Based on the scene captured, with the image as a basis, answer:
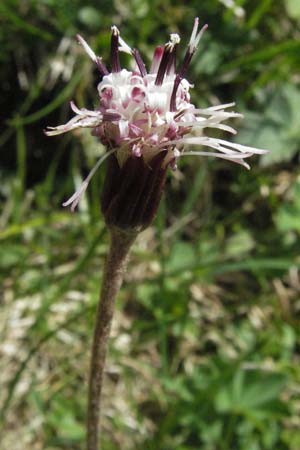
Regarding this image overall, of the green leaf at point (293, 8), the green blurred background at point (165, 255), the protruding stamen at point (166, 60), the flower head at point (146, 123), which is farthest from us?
the green leaf at point (293, 8)

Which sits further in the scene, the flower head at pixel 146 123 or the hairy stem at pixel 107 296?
the hairy stem at pixel 107 296

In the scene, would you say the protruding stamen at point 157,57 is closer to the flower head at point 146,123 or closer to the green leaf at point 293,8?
the flower head at point 146,123

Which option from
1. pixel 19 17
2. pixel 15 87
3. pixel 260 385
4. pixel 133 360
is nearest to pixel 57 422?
pixel 133 360

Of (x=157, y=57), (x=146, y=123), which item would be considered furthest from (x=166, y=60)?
(x=146, y=123)

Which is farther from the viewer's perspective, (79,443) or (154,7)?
(154,7)

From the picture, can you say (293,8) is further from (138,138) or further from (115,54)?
(138,138)

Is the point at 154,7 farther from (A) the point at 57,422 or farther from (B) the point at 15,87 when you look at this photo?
(A) the point at 57,422

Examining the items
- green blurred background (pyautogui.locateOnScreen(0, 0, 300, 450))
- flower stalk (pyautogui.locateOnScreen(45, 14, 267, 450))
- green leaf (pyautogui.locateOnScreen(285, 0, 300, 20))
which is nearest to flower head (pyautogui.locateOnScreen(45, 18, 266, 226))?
flower stalk (pyautogui.locateOnScreen(45, 14, 267, 450))

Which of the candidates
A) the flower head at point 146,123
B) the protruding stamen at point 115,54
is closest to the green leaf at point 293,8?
the protruding stamen at point 115,54

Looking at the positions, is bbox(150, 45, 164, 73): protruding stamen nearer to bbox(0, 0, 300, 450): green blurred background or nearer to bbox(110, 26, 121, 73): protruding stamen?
bbox(110, 26, 121, 73): protruding stamen
